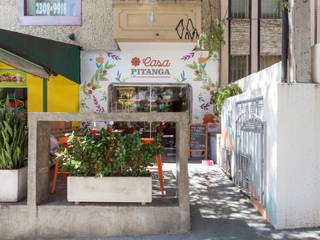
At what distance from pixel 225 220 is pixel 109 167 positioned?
1.96 m

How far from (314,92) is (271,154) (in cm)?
105

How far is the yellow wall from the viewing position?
1382cm

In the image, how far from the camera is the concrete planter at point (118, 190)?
194 inches

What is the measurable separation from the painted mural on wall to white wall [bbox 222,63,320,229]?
27.6ft

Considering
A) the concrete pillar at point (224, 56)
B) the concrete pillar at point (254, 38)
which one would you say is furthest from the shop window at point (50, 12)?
the concrete pillar at point (254, 38)

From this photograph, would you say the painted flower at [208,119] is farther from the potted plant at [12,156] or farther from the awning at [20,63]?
the potted plant at [12,156]

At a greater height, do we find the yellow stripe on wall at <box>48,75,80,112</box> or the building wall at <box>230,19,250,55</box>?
the building wall at <box>230,19,250,55</box>

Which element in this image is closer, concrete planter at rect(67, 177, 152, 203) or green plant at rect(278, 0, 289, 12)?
concrete planter at rect(67, 177, 152, 203)

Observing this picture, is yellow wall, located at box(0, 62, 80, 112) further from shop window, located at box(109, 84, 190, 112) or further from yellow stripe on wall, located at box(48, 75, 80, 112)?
shop window, located at box(109, 84, 190, 112)

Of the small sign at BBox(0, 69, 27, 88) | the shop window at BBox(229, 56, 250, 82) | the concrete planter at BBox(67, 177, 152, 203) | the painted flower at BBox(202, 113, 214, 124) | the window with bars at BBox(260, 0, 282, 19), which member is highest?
the window with bars at BBox(260, 0, 282, 19)

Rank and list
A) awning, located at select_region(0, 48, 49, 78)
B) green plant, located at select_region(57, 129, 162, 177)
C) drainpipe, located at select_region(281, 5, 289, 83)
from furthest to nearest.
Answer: awning, located at select_region(0, 48, 49, 78) < drainpipe, located at select_region(281, 5, 289, 83) < green plant, located at select_region(57, 129, 162, 177)

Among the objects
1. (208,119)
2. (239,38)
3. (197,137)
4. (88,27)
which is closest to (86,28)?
(88,27)

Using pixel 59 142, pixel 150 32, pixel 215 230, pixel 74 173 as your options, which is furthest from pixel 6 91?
pixel 215 230

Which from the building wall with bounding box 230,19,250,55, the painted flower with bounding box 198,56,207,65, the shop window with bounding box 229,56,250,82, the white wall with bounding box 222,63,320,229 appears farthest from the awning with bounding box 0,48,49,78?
the building wall with bounding box 230,19,250,55
